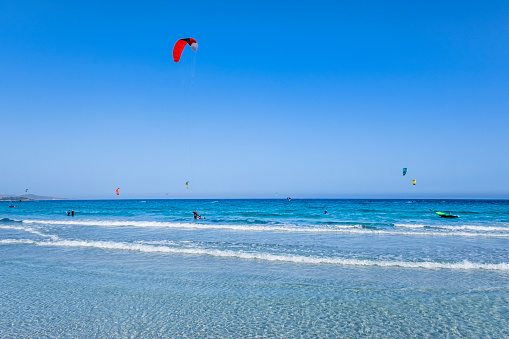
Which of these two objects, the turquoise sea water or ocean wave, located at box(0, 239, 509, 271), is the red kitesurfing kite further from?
the turquoise sea water

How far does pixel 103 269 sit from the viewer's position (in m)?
10.1

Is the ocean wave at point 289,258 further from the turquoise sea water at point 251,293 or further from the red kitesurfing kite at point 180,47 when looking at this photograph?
the red kitesurfing kite at point 180,47

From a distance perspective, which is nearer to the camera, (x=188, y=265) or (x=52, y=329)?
(x=52, y=329)

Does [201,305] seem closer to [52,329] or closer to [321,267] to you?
[52,329]

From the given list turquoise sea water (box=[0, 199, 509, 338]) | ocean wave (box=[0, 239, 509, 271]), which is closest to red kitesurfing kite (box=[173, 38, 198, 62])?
ocean wave (box=[0, 239, 509, 271])

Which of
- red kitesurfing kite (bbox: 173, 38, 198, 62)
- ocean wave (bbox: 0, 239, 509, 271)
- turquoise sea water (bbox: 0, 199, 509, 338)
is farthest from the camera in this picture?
red kitesurfing kite (bbox: 173, 38, 198, 62)

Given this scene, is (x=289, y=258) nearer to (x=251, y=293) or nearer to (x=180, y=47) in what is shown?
(x=251, y=293)

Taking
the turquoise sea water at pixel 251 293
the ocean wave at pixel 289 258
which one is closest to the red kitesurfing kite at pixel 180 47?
the ocean wave at pixel 289 258

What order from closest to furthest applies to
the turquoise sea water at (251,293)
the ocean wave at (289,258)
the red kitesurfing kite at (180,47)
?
the turquoise sea water at (251,293) → the ocean wave at (289,258) → the red kitesurfing kite at (180,47)

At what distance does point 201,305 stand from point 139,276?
3.23 m

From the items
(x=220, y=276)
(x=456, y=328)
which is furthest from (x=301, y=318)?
(x=220, y=276)

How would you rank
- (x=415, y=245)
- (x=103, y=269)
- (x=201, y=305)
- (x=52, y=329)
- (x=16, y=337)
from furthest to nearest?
(x=415, y=245), (x=103, y=269), (x=201, y=305), (x=52, y=329), (x=16, y=337)

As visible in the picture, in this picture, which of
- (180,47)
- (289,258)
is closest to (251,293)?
(289,258)

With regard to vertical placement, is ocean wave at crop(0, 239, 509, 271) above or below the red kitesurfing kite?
below
